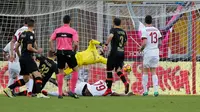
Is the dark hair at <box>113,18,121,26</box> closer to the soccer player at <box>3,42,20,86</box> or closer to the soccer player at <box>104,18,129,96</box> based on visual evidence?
the soccer player at <box>104,18,129,96</box>

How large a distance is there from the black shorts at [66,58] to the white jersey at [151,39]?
2.48 meters

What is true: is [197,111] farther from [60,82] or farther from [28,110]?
[60,82]

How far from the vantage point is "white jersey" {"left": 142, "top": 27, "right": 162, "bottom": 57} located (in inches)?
585

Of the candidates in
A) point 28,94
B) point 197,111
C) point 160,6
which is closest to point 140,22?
point 160,6

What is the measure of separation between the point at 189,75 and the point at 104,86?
3450 mm

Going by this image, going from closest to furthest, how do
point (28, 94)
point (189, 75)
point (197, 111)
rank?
point (197, 111), point (28, 94), point (189, 75)

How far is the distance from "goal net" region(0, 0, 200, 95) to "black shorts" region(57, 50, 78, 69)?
3644 mm

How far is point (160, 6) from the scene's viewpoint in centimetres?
1802

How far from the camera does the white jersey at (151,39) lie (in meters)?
14.9

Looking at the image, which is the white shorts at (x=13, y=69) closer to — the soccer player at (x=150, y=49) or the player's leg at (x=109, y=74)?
the player's leg at (x=109, y=74)

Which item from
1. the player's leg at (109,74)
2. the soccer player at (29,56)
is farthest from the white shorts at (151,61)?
the soccer player at (29,56)

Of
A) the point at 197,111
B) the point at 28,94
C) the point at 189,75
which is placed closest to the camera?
the point at 197,111

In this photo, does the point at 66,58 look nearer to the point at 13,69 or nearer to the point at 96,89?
the point at 96,89

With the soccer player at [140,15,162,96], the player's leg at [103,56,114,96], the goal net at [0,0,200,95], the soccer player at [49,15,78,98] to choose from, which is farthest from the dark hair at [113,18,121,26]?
the goal net at [0,0,200,95]
